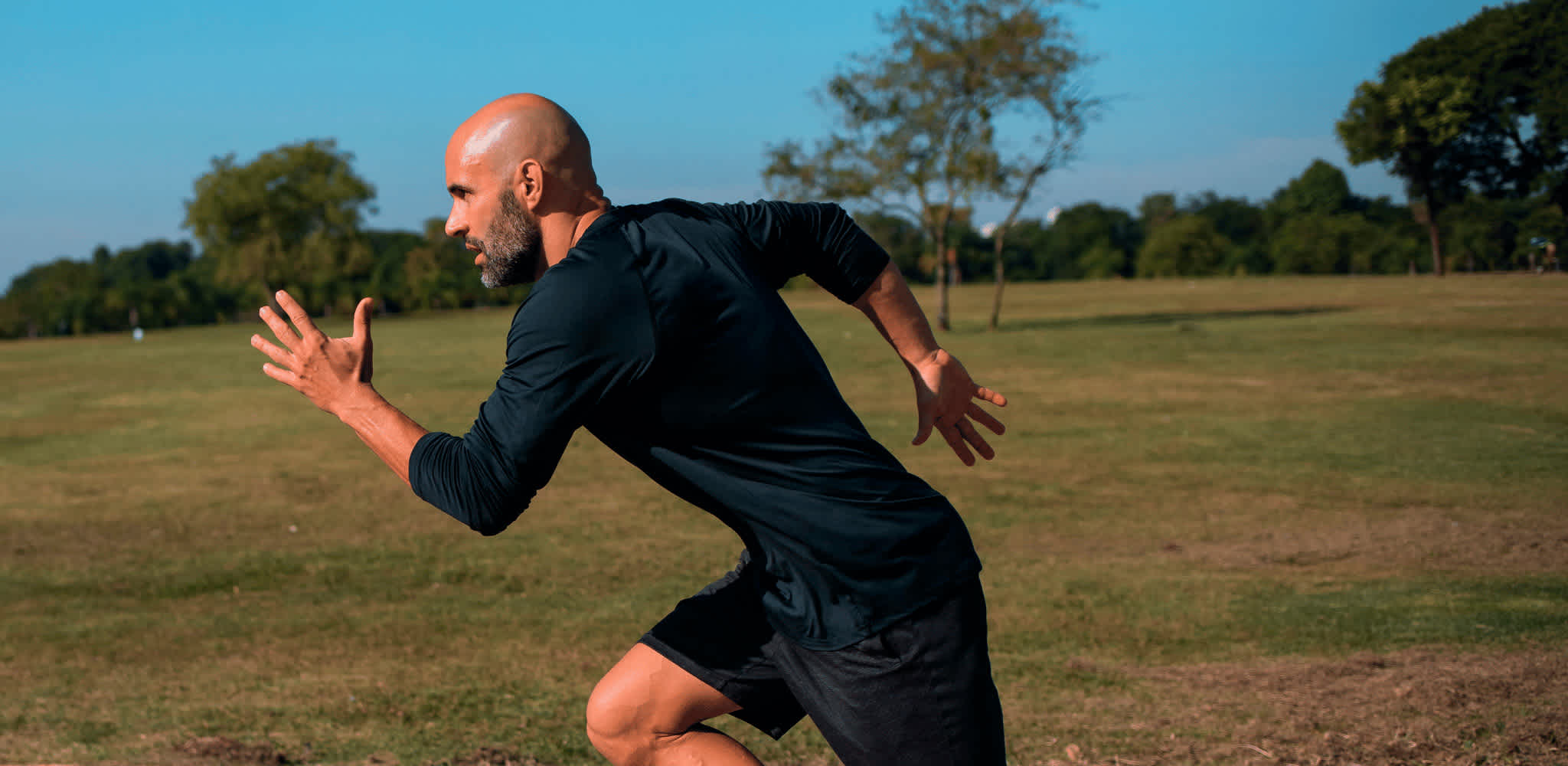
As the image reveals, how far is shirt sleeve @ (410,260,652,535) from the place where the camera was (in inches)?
89.3

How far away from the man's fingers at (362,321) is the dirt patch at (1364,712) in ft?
10.4

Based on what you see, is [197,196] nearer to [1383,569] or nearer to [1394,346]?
[1394,346]

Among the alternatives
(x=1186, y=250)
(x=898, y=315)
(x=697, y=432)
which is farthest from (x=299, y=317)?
(x=1186, y=250)

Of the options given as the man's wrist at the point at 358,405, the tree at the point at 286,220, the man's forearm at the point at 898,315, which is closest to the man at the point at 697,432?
the man's wrist at the point at 358,405

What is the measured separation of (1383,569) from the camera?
27.2 ft

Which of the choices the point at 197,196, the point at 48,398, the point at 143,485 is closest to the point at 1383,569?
the point at 143,485

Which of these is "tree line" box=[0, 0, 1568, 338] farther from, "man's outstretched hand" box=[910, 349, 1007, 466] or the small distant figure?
"man's outstretched hand" box=[910, 349, 1007, 466]

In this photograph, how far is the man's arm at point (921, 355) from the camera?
2.95 metres

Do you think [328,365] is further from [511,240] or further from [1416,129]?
[1416,129]

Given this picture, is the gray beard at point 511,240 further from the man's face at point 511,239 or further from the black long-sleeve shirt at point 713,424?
the black long-sleeve shirt at point 713,424

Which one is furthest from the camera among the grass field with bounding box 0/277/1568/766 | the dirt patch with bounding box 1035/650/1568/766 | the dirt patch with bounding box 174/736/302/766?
the grass field with bounding box 0/277/1568/766

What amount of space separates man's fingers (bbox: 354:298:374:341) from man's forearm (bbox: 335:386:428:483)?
0.11 metres

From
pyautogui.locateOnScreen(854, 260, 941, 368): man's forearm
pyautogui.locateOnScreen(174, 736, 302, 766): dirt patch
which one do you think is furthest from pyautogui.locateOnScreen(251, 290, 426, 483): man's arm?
pyautogui.locateOnScreen(174, 736, 302, 766): dirt patch

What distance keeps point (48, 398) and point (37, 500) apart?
45.9 ft
